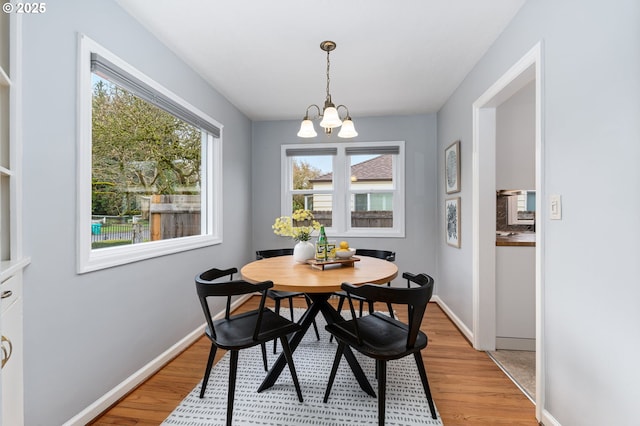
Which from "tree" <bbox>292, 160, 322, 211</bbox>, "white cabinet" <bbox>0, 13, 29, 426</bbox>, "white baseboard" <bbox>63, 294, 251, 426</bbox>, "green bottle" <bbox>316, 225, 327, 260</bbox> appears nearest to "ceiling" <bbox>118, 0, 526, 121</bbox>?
"white cabinet" <bbox>0, 13, 29, 426</bbox>

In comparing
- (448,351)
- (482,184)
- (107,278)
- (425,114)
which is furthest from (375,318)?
(425,114)

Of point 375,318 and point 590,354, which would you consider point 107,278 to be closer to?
point 375,318

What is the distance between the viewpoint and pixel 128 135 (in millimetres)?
2244

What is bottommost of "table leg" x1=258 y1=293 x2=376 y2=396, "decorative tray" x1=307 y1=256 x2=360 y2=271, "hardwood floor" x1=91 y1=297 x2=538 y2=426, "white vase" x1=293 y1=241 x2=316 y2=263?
"hardwood floor" x1=91 y1=297 x2=538 y2=426

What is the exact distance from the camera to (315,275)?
202cm

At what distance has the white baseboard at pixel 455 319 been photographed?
287cm

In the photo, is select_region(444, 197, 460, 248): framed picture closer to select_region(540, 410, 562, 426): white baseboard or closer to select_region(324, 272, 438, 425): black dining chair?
select_region(324, 272, 438, 425): black dining chair

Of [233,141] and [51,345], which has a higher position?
[233,141]

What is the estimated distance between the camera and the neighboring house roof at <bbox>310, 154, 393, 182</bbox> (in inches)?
171

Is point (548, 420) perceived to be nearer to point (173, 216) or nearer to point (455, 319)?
point (455, 319)

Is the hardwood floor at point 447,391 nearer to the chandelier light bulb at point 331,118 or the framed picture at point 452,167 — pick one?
the framed picture at point 452,167

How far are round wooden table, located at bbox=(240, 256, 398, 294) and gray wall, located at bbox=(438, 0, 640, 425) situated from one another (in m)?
0.93

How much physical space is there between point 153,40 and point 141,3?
35 centimetres

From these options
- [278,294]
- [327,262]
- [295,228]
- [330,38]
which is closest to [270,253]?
[278,294]
